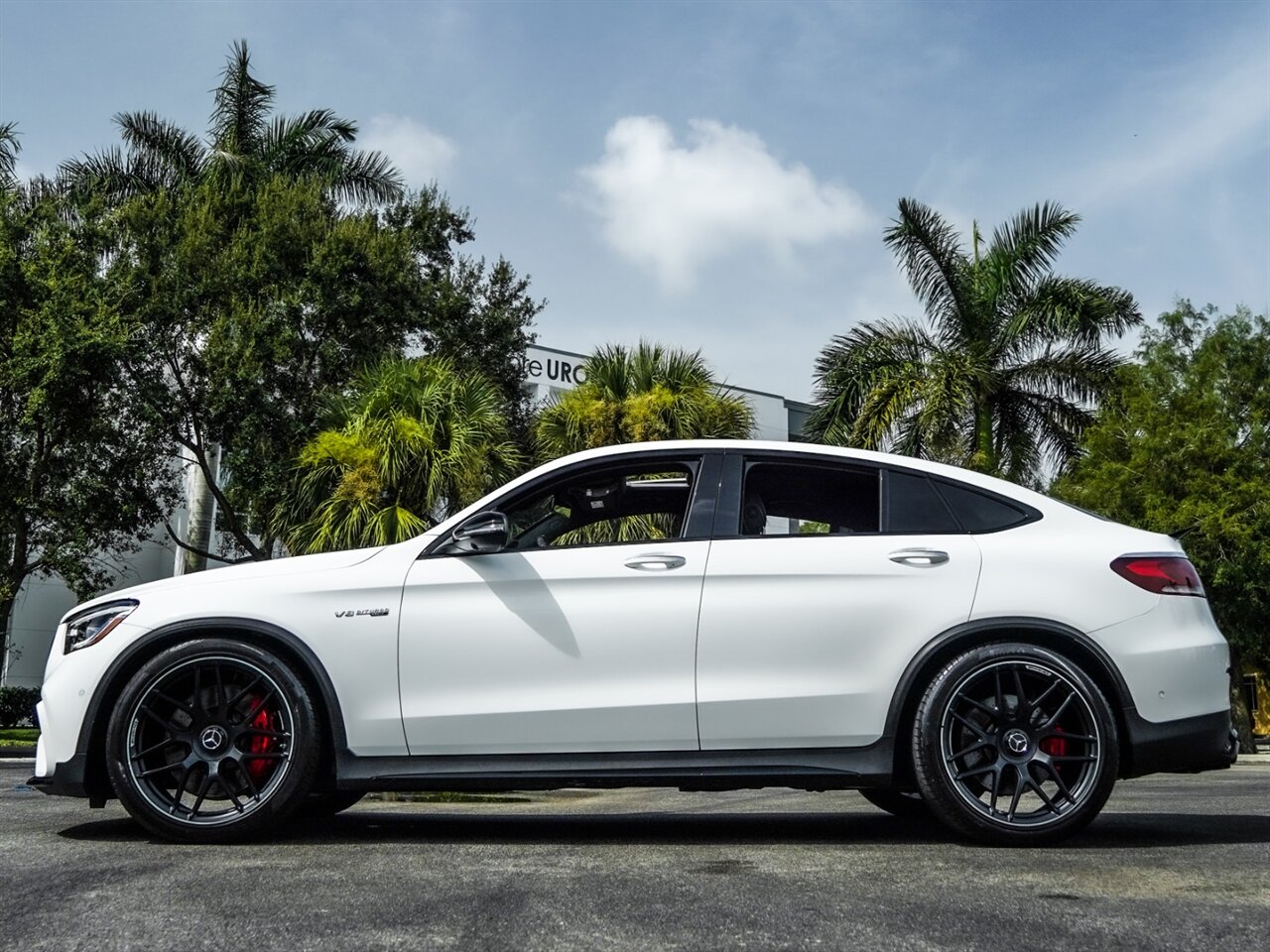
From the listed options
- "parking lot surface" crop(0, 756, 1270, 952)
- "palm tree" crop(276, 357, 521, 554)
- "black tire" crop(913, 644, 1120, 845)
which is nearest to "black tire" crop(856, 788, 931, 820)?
"parking lot surface" crop(0, 756, 1270, 952)

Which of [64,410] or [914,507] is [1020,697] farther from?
[64,410]

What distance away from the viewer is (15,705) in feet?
110

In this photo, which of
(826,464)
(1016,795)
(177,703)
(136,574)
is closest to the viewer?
(1016,795)

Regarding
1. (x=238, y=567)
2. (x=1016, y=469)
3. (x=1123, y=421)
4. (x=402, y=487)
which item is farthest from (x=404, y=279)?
(x=238, y=567)

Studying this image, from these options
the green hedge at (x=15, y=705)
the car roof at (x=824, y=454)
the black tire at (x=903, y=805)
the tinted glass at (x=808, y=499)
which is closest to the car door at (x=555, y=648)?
the tinted glass at (x=808, y=499)

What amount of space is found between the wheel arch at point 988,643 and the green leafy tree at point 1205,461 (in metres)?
22.7

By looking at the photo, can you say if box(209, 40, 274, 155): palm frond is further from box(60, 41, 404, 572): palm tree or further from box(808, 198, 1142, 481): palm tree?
box(808, 198, 1142, 481): palm tree

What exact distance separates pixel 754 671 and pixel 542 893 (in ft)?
5.09

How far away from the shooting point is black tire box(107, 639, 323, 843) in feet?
16.6

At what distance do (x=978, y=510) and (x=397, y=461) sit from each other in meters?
11.6

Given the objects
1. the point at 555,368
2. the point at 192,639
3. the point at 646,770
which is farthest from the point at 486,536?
the point at 555,368

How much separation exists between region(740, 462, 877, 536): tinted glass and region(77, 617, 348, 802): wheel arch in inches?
70.9

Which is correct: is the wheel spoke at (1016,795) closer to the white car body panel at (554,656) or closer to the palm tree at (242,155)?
the white car body panel at (554,656)

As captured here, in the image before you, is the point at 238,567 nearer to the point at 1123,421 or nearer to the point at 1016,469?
the point at 1016,469
